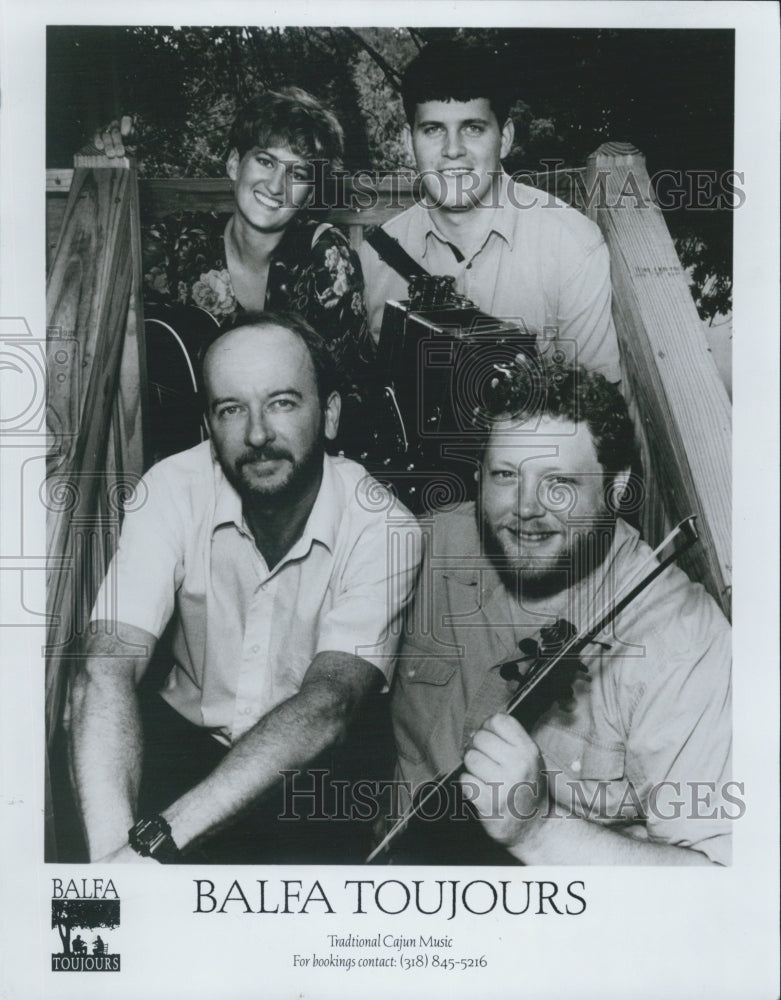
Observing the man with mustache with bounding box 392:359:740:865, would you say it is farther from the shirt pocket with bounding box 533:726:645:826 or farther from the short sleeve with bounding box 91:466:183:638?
the short sleeve with bounding box 91:466:183:638

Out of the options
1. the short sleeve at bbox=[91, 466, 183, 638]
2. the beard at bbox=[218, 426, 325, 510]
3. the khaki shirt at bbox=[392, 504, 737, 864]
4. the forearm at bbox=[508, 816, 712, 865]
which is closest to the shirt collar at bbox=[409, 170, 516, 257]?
the beard at bbox=[218, 426, 325, 510]

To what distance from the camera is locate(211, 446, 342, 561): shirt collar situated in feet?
9.13

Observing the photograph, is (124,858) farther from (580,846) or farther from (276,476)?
(580,846)

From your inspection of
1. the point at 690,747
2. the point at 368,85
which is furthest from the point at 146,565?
the point at 690,747

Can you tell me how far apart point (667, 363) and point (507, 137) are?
2.30 feet

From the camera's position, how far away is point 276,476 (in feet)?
9.12

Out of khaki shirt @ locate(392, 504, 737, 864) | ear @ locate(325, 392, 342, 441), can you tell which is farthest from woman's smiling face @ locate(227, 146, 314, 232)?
khaki shirt @ locate(392, 504, 737, 864)

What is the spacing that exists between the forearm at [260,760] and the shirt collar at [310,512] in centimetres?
37

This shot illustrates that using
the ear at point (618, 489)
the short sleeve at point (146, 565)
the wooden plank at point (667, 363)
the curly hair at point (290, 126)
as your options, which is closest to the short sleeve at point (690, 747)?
the wooden plank at point (667, 363)

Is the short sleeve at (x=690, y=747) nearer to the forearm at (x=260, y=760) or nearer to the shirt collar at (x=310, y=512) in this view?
the forearm at (x=260, y=760)

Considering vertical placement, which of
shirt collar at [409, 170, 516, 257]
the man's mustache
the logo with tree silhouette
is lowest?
the logo with tree silhouette

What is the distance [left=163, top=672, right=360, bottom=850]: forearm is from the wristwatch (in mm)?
18

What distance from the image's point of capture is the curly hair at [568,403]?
9.07ft

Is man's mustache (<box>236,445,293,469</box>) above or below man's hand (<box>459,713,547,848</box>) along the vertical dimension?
above
